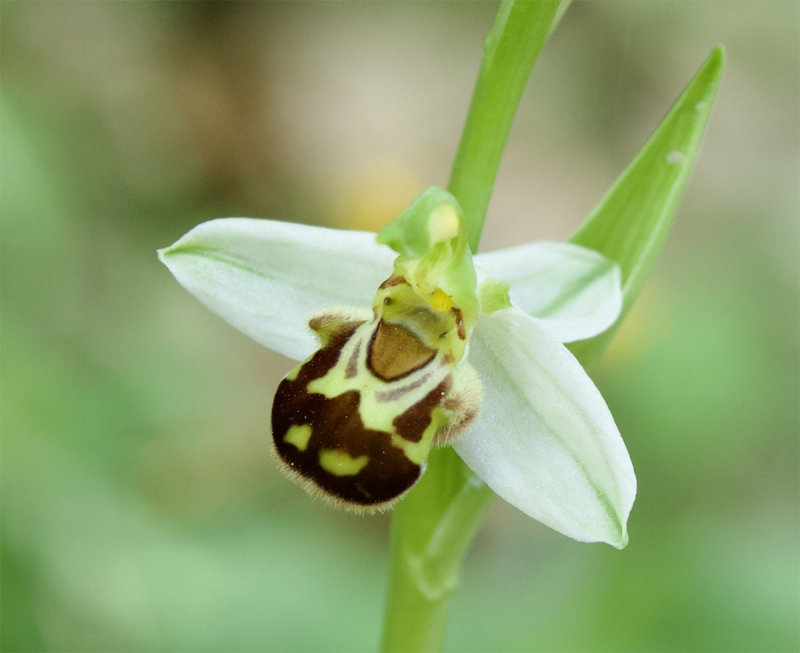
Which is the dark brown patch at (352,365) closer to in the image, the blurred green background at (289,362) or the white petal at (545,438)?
the white petal at (545,438)

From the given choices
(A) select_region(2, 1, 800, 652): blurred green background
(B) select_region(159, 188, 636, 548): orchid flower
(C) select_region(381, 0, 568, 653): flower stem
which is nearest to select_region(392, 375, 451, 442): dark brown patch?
(B) select_region(159, 188, 636, 548): orchid flower

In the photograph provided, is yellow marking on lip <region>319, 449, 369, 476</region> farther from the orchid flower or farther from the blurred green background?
the blurred green background

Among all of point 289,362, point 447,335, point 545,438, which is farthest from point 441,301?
point 289,362

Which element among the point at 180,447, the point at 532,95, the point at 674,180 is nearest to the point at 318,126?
the point at 532,95

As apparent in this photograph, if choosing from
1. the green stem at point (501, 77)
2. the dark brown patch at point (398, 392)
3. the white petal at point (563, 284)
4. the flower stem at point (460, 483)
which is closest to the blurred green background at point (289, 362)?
the flower stem at point (460, 483)

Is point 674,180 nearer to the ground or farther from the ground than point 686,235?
farther from the ground

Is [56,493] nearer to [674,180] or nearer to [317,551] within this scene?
[317,551]
